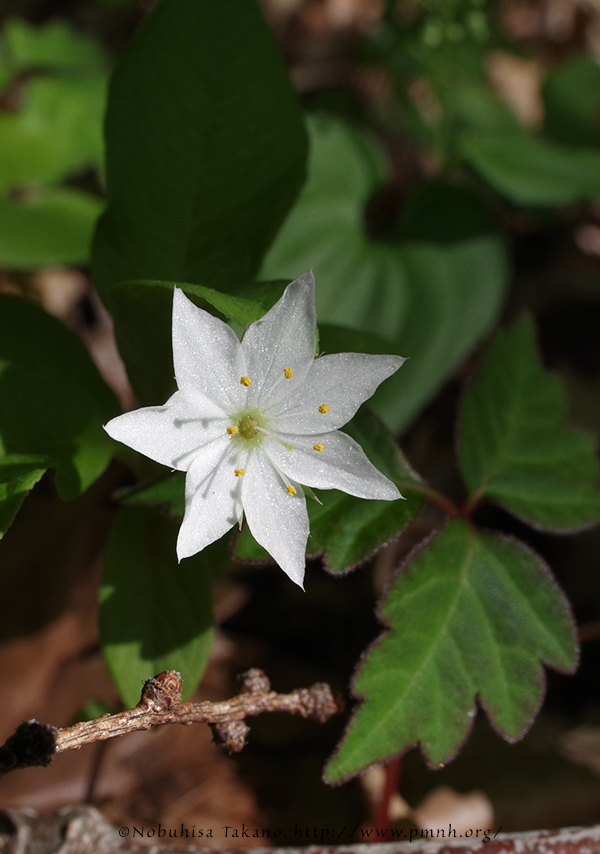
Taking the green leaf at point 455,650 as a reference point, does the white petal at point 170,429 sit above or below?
above

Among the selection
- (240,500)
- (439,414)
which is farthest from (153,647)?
(439,414)

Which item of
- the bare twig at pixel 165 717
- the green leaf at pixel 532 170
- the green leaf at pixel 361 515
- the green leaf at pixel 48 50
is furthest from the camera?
the green leaf at pixel 48 50

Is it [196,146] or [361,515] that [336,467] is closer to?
[361,515]

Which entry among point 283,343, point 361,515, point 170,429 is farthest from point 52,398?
point 361,515

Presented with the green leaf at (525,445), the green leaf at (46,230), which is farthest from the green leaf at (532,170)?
the green leaf at (46,230)

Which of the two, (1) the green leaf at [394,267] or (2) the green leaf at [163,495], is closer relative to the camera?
(2) the green leaf at [163,495]

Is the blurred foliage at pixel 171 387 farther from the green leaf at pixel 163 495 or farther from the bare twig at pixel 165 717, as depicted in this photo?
the bare twig at pixel 165 717
